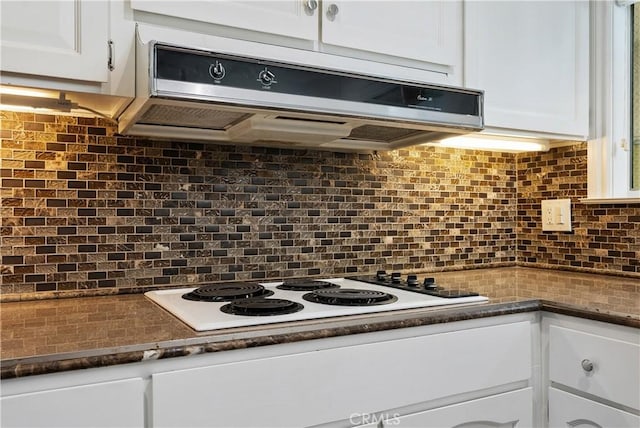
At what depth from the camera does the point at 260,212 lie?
163 centimetres

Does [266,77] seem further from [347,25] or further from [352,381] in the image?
[352,381]

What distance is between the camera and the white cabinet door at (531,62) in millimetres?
1604

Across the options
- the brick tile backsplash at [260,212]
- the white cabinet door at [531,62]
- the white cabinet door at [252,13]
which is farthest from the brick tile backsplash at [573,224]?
the white cabinet door at [252,13]

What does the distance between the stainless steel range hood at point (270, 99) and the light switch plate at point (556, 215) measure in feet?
2.23

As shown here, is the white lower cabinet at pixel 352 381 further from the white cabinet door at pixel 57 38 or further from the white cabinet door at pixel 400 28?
A: the white cabinet door at pixel 400 28

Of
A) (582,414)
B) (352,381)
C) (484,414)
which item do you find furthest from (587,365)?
(352,381)

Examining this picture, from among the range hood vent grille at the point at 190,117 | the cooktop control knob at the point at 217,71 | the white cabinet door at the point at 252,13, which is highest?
the white cabinet door at the point at 252,13

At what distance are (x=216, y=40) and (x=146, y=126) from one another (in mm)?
324

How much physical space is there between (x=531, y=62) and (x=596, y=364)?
39.4 inches

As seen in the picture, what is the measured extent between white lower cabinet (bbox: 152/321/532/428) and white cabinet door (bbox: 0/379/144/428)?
0.04 metres

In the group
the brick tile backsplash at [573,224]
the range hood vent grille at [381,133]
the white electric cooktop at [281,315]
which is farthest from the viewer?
the brick tile backsplash at [573,224]

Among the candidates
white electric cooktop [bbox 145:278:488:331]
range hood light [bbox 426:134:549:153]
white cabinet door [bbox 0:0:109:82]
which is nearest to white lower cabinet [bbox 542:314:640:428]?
white electric cooktop [bbox 145:278:488:331]

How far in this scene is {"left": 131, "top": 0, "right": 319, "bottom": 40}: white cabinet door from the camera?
117 centimetres

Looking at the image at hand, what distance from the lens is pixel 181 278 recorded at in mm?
1515
